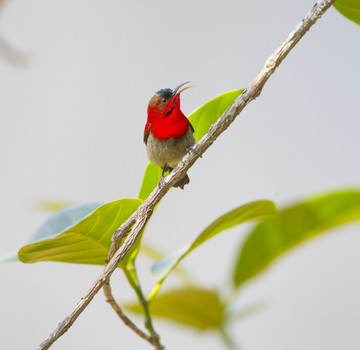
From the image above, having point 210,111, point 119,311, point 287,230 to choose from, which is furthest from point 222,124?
point 287,230

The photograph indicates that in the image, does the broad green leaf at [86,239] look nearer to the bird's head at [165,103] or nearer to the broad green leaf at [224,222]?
the broad green leaf at [224,222]

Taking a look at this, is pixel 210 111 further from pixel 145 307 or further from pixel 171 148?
pixel 145 307

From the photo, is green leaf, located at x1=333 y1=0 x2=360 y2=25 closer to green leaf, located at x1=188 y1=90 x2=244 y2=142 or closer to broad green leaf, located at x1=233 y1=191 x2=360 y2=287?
green leaf, located at x1=188 y1=90 x2=244 y2=142

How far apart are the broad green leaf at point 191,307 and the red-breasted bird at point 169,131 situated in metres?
0.32

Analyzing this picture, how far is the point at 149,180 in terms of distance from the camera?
1.03m

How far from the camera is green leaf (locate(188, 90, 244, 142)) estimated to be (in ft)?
2.97

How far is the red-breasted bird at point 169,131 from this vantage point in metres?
1.11

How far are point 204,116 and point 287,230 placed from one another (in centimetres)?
49

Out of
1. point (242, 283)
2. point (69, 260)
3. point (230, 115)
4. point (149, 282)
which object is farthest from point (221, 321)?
point (149, 282)

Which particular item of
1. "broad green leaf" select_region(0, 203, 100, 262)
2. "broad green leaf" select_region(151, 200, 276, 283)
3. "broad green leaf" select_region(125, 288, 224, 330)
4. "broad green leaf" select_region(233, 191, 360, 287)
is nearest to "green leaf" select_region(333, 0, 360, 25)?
"broad green leaf" select_region(151, 200, 276, 283)

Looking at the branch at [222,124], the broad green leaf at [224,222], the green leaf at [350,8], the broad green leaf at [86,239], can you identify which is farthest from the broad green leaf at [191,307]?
the green leaf at [350,8]

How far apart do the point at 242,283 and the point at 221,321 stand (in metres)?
0.12

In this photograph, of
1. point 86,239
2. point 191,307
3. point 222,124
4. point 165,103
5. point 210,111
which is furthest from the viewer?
point 191,307

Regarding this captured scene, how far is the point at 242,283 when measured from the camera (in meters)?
1.33
